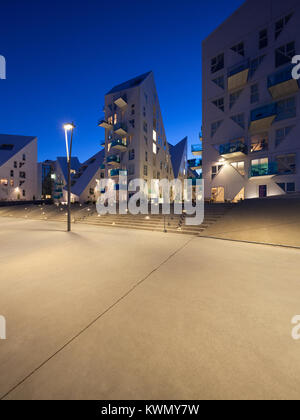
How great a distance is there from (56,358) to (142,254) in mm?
4656

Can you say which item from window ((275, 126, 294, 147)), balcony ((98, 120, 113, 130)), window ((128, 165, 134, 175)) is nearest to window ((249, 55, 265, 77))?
window ((275, 126, 294, 147))

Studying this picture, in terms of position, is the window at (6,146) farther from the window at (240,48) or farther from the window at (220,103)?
the window at (240,48)

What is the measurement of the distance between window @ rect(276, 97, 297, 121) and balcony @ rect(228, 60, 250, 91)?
493 centimetres

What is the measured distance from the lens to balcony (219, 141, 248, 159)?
1933 centimetres

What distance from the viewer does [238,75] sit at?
19.5 meters

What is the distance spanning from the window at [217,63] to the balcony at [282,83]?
655 cm

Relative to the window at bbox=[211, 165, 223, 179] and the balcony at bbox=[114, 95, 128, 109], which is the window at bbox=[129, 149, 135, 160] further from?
the window at bbox=[211, 165, 223, 179]

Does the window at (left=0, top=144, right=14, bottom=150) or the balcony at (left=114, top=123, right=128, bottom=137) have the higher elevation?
the window at (left=0, top=144, right=14, bottom=150)

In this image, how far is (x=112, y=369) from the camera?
2.07 metres

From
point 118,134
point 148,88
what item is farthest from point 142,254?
point 148,88

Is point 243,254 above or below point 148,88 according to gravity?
below

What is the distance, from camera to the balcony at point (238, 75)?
19.2 meters

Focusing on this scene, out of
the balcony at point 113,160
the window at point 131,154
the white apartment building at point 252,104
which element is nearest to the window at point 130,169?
the window at point 131,154

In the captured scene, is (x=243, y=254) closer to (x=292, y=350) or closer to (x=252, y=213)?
(x=292, y=350)
